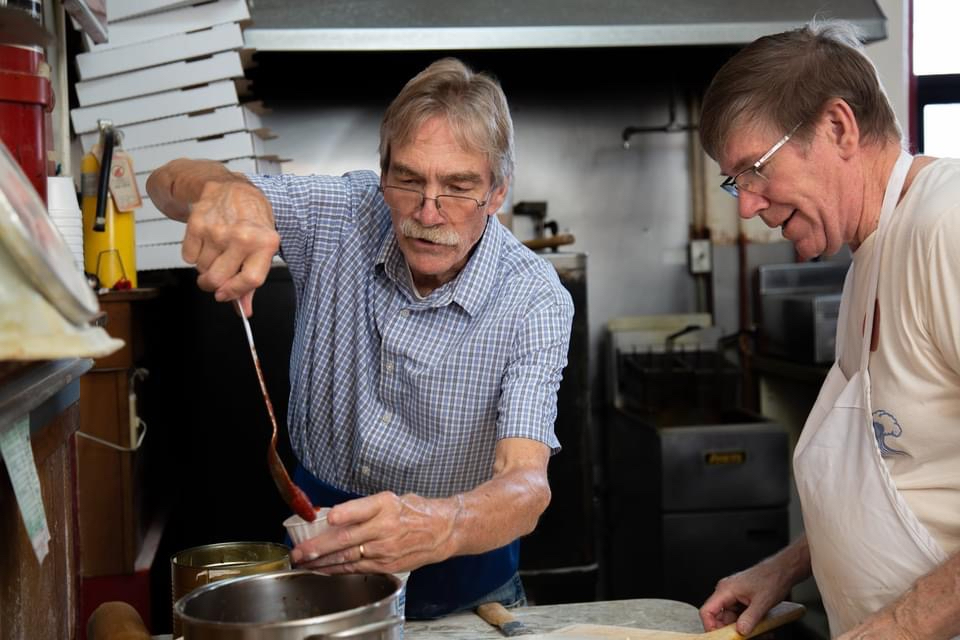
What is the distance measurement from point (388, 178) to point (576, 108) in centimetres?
233

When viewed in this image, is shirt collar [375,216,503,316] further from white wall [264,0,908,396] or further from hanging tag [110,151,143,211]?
white wall [264,0,908,396]

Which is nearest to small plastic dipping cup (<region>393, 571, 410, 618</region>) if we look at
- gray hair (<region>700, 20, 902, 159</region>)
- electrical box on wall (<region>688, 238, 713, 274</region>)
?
gray hair (<region>700, 20, 902, 159</region>)

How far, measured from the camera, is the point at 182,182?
154 cm

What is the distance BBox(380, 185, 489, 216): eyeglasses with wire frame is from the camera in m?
1.54

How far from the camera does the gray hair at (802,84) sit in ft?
4.25

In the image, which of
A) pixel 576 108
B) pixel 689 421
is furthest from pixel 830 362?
pixel 576 108

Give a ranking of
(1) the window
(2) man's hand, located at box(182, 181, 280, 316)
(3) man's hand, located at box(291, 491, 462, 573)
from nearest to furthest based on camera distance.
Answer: (3) man's hand, located at box(291, 491, 462, 573)
(2) man's hand, located at box(182, 181, 280, 316)
(1) the window

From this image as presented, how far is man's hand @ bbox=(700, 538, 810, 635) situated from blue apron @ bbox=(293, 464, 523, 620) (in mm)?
406

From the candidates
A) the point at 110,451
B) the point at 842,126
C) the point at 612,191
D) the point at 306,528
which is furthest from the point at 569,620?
the point at 612,191

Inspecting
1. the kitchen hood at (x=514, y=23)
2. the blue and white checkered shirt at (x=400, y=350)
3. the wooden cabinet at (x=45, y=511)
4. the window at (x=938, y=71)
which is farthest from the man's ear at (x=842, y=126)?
the window at (x=938, y=71)

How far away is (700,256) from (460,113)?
250 cm

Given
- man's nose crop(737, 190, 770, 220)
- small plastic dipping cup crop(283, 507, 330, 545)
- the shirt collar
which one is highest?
man's nose crop(737, 190, 770, 220)

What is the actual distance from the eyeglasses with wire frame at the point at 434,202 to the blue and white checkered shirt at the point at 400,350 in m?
0.10

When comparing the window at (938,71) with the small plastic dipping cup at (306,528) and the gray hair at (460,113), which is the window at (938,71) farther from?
the small plastic dipping cup at (306,528)
